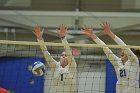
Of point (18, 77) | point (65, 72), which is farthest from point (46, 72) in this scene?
point (65, 72)

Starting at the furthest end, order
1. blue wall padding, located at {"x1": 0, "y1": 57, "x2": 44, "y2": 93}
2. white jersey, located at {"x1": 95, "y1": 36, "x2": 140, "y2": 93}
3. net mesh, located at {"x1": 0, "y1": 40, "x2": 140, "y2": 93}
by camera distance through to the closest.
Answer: blue wall padding, located at {"x1": 0, "y1": 57, "x2": 44, "y2": 93}, net mesh, located at {"x1": 0, "y1": 40, "x2": 140, "y2": 93}, white jersey, located at {"x1": 95, "y1": 36, "x2": 140, "y2": 93}

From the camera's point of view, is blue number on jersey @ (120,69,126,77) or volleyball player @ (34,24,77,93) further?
volleyball player @ (34,24,77,93)

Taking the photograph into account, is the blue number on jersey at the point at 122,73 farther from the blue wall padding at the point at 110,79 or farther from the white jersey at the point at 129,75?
the blue wall padding at the point at 110,79

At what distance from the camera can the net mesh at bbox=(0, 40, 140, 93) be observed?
36.4ft

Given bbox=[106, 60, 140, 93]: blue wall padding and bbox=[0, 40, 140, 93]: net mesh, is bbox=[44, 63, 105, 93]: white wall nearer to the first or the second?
bbox=[0, 40, 140, 93]: net mesh

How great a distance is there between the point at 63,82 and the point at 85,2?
441 cm

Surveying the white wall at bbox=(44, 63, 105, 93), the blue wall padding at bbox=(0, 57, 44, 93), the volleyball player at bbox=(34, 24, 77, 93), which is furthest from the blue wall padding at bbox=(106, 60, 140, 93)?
the volleyball player at bbox=(34, 24, 77, 93)

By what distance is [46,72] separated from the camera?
11109mm

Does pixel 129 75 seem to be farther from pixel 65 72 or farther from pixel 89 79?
pixel 89 79

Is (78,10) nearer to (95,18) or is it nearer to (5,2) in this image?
(95,18)

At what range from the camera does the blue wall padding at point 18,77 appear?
11.5 meters

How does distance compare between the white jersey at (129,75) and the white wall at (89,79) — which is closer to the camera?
the white jersey at (129,75)

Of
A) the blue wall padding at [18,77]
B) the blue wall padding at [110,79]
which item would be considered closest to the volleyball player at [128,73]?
the blue wall padding at [110,79]

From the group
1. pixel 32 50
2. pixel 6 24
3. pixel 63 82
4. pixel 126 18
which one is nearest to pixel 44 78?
pixel 32 50
